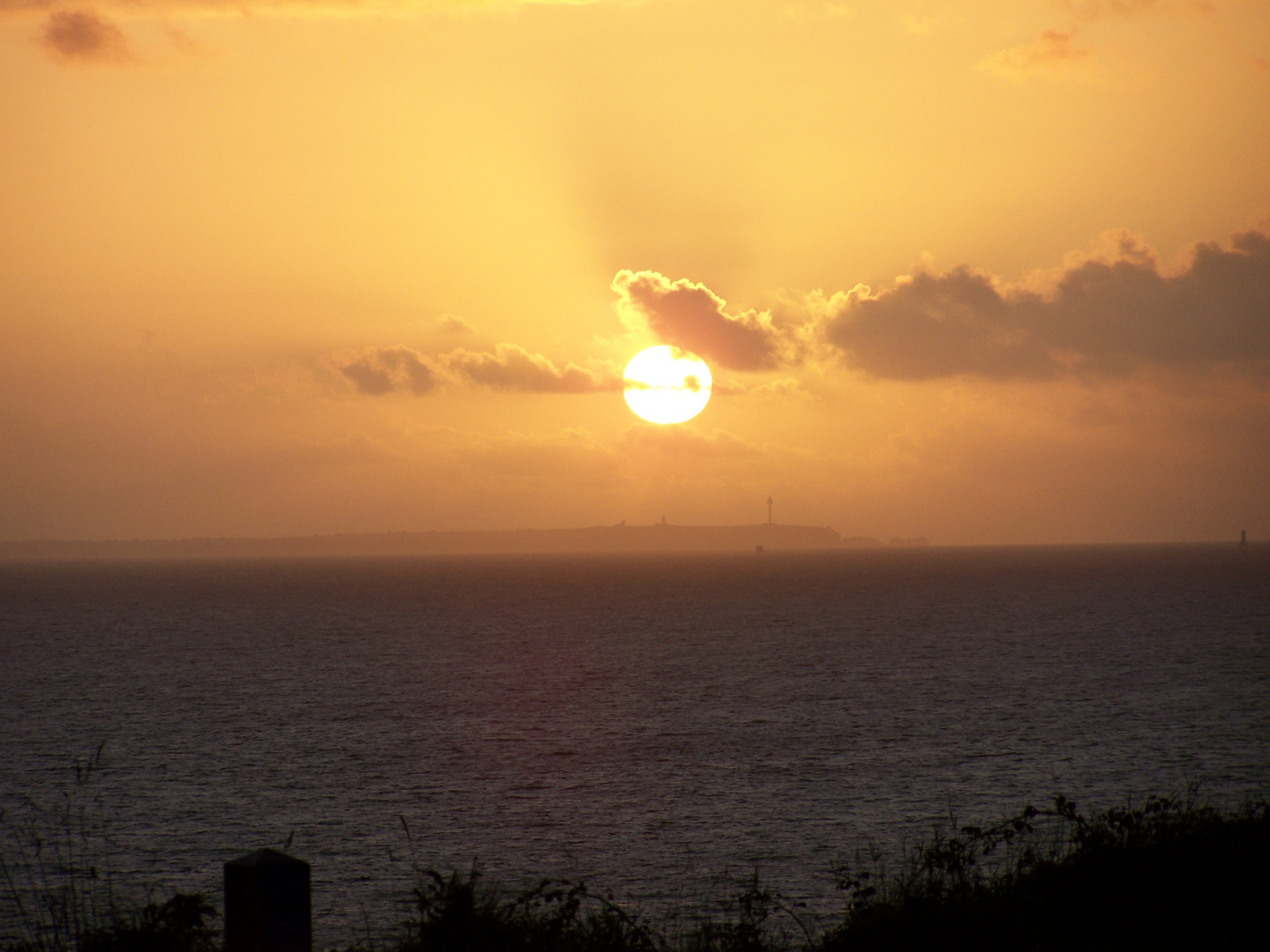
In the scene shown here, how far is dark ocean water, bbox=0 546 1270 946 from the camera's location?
124 feet

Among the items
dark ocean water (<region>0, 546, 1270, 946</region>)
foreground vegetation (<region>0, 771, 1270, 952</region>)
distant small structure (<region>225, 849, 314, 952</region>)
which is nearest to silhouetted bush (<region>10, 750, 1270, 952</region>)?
foreground vegetation (<region>0, 771, 1270, 952</region>)

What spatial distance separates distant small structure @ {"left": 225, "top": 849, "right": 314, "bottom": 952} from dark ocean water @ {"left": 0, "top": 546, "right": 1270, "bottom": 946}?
11.5m

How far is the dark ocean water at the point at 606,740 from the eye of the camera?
3775cm

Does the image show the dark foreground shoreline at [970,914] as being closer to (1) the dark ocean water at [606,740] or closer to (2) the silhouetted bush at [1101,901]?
(2) the silhouetted bush at [1101,901]

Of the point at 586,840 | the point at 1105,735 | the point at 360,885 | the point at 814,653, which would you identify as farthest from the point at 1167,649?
the point at 360,885

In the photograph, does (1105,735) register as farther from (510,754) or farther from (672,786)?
(510,754)

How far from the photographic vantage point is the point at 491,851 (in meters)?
37.2

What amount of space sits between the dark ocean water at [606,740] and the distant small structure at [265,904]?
1145 cm

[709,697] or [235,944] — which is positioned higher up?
[235,944]

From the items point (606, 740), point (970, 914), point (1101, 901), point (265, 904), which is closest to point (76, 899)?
point (265, 904)

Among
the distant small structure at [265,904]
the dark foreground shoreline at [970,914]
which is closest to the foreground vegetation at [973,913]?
the dark foreground shoreline at [970,914]

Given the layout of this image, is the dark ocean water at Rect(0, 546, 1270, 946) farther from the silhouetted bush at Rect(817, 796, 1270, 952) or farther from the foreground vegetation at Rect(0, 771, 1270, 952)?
the silhouetted bush at Rect(817, 796, 1270, 952)

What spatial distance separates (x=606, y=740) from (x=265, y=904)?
51985 millimetres

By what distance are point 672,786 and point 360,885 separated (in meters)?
16.8
